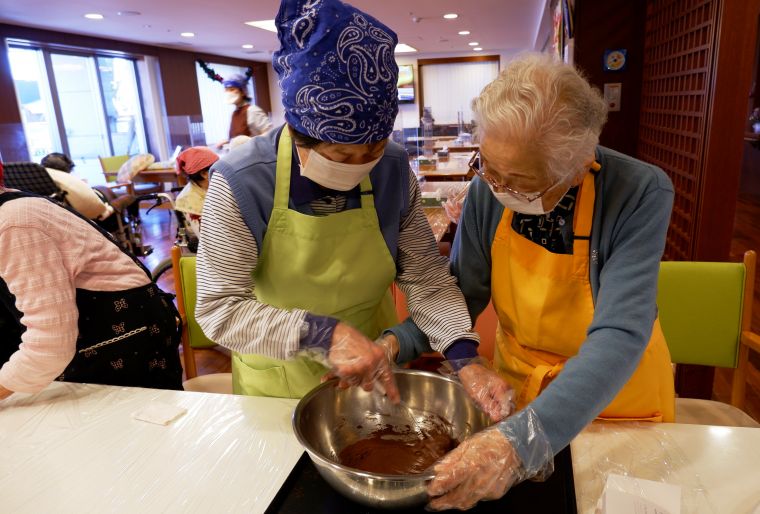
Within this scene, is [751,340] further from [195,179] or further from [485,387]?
[195,179]

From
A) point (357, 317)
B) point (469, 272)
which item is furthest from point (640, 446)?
point (357, 317)

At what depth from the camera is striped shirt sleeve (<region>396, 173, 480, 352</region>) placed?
116 cm

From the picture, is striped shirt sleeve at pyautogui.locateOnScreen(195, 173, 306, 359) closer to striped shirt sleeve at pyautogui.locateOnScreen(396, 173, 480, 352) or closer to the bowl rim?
the bowl rim

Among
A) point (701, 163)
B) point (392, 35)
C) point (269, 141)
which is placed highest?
point (392, 35)

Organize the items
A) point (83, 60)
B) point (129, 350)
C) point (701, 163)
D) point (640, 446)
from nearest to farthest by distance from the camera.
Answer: point (640, 446)
point (129, 350)
point (701, 163)
point (83, 60)

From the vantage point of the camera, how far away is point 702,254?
6.85 ft

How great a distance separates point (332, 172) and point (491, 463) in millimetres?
581

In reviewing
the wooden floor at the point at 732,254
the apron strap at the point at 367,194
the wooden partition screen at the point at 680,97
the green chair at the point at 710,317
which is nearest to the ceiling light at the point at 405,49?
the wooden floor at the point at 732,254

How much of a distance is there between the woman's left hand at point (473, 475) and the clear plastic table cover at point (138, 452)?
31 centimetres

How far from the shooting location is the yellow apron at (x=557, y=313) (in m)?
1.07

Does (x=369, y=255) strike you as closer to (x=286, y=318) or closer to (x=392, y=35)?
(x=286, y=318)

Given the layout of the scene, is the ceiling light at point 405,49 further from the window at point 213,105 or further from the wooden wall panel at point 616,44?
the wooden wall panel at point 616,44

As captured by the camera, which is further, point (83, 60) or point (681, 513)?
point (83, 60)

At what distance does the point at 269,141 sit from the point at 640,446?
925mm
